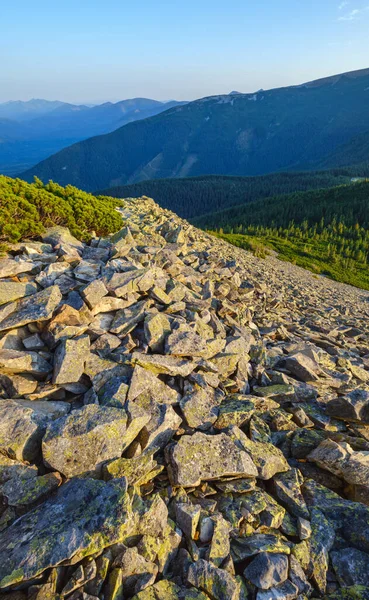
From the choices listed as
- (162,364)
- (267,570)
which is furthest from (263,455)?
(162,364)

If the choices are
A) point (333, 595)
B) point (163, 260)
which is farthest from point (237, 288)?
point (333, 595)

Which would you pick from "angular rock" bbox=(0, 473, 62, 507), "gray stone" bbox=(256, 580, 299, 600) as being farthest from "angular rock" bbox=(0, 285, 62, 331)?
"gray stone" bbox=(256, 580, 299, 600)

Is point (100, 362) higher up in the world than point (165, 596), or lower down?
higher up

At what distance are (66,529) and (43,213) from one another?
17.3 metres

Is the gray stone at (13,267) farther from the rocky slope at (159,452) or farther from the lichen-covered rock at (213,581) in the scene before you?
the lichen-covered rock at (213,581)

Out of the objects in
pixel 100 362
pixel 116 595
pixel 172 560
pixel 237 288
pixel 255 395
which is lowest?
pixel 237 288

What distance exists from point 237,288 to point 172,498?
1626 cm

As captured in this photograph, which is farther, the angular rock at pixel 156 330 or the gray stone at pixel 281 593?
the angular rock at pixel 156 330

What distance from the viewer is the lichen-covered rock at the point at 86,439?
696 cm

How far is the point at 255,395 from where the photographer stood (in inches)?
426

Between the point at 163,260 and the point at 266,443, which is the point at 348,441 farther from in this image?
the point at 163,260

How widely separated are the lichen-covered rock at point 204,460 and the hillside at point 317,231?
52.4m

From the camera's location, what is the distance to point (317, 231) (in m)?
101

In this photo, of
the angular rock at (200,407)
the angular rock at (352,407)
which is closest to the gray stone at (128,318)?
the angular rock at (200,407)
